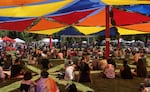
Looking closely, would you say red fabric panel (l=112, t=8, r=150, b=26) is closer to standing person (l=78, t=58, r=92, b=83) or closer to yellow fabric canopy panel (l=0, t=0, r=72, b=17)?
yellow fabric canopy panel (l=0, t=0, r=72, b=17)

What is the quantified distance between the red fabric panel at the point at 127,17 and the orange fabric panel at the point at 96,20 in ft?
1.94

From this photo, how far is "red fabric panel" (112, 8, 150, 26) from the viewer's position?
15336mm

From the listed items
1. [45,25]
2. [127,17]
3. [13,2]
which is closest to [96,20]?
[127,17]

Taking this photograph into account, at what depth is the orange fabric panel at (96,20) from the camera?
16.3 meters

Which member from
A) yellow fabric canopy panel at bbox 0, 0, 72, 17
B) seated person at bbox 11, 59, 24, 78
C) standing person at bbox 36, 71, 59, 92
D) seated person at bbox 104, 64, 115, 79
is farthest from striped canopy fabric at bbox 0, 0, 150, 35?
standing person at bbox 36, 71, 59, 92

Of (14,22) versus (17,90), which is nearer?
(17,90)

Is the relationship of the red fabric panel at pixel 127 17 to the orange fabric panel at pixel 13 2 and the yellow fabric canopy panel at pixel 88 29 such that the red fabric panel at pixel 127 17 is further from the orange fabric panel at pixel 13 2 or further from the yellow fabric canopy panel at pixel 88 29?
the orange fabric panel at pixel 13 2

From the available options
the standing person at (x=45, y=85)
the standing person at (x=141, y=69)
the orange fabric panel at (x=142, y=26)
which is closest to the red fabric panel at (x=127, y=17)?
the orange fabric panel at (x=142, y=26)

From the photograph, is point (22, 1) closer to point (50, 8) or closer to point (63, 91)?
point (50, 8)

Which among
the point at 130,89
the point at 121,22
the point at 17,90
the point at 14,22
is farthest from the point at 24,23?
the point at 130,89

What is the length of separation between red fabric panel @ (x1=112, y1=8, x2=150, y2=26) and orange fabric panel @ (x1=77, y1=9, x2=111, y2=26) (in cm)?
59

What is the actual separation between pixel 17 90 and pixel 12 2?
2.80 meters

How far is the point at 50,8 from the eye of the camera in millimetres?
11805

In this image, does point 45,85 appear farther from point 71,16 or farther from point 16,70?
point 71,16
